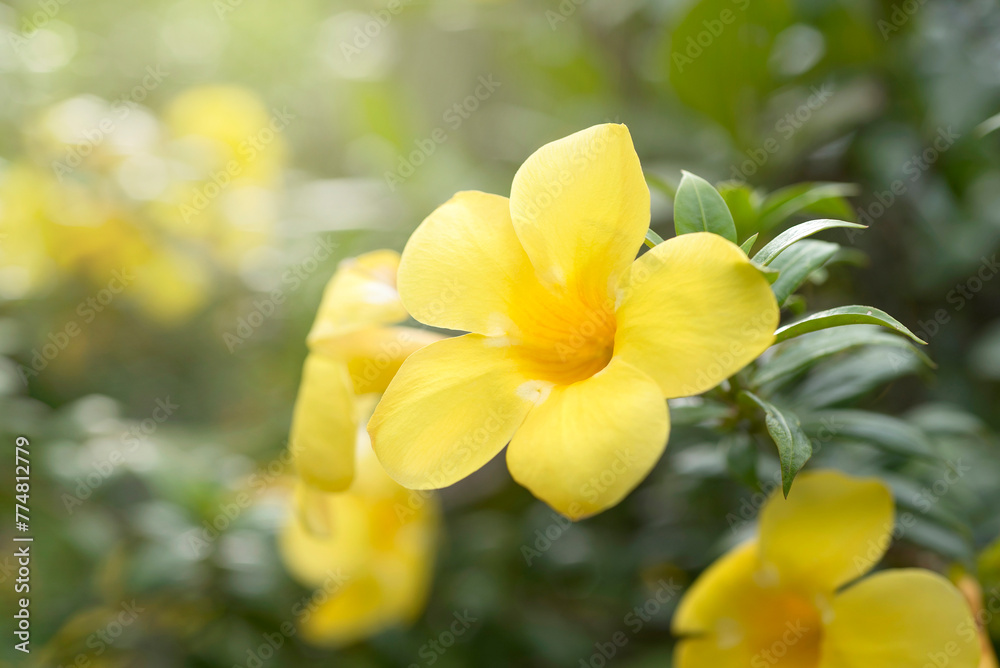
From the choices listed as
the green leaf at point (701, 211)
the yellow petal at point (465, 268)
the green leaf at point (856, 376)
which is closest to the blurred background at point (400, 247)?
the green leaf at point (856, 376)

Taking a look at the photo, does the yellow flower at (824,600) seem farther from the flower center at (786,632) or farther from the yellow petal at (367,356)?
the yellow petal at (367,356)

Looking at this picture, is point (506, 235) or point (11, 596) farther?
point (11, 596)

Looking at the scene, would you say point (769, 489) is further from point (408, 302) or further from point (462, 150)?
point (462, 150)

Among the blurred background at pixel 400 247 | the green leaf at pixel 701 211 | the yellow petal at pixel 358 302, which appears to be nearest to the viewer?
the green leaf at pixel 701 211

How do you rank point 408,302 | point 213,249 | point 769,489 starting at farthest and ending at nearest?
point 213,249
point 769,489
point 408,302

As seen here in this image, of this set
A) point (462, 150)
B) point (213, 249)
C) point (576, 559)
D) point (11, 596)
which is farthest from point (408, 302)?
point (462, 150)

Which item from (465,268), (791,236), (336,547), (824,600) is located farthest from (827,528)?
(336,547)

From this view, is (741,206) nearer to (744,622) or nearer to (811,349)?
(811,349)
